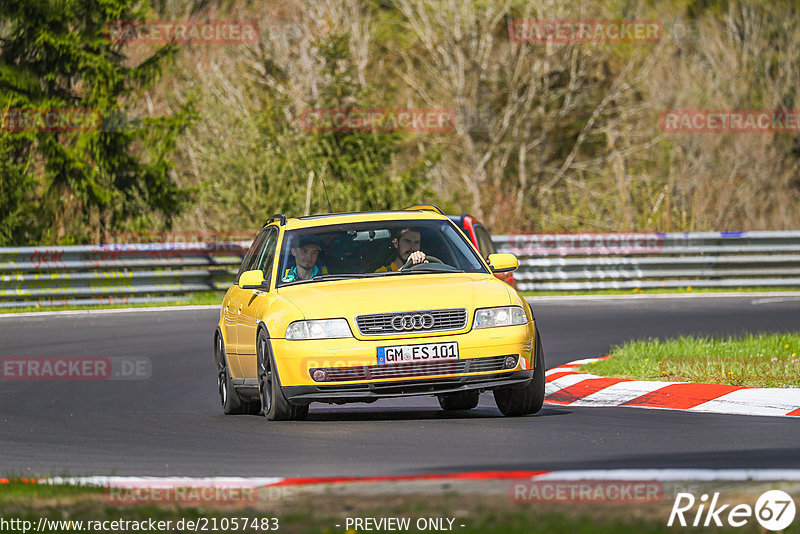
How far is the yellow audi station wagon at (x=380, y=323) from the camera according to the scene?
9.97 metres

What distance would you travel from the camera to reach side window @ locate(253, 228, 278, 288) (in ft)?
37.8

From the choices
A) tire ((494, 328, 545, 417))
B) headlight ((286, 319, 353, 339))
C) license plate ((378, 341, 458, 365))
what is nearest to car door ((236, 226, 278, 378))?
headlight ((286, 319, 353, 339))

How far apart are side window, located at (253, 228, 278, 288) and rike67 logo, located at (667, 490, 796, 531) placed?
5904 mm

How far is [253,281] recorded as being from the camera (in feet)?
36.4

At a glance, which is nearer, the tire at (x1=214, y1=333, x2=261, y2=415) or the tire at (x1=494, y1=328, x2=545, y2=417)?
the tire at (x1=494, y1=328, x2=545, y2=417)

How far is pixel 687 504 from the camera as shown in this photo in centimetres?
588

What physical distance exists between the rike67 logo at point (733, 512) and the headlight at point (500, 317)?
4.18 meters

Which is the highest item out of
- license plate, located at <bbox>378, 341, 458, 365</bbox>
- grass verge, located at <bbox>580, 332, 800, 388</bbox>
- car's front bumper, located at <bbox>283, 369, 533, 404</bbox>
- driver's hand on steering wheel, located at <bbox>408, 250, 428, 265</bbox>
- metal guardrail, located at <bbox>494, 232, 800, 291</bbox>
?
driver's hand on steering wheel, located at <bbox>408, 250, 428, 265</bbox>

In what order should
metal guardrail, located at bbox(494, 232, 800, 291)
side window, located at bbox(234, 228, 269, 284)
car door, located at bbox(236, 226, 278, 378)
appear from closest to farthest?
car door, located at bbox(236, 226, 278, 378), side window, located at bbox(234, 228, 269, 284), metal guardrail, located at bbox(494, 232, 800, 291)

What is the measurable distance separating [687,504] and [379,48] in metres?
43.2

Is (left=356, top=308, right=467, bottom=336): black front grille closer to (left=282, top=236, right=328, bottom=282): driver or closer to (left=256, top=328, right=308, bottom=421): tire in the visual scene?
(left=256, top=328, right=308, bottom=421): tire

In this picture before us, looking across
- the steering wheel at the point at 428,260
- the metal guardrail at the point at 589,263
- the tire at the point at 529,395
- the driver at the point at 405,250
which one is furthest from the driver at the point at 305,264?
the metal guardrail at the point at 589,263

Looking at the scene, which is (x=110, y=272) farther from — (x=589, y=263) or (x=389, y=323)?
(x=389, y=323)

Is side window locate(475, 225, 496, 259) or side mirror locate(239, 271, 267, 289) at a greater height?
side mirror locate(239, 271, 267, 289)
